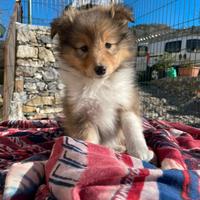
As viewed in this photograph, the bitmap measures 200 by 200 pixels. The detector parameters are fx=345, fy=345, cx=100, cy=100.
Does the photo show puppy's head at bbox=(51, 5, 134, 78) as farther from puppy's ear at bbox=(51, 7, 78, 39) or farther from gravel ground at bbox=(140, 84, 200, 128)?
gravel ground at bbox=(140, 84, 200, 128)

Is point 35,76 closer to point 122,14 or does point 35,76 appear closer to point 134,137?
point 122,14

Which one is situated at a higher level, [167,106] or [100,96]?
[100,96]

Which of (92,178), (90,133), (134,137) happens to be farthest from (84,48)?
(92,178)

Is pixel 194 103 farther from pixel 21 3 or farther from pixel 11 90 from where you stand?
pixel 21 3

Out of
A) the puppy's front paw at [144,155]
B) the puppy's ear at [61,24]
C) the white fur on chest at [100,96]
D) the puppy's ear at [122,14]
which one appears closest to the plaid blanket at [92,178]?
the puppy's front paw at [144,155]

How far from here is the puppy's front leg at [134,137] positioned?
7.19ft

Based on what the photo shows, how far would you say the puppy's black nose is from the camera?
2277 millimetres

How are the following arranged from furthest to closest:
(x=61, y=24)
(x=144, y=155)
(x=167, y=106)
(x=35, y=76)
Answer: (x=35, y=76)
(x=167, y=106)
(x=61, y=24)
(x=144, y=155)

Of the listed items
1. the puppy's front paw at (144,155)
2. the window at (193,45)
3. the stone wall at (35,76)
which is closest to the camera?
the puppy's front paw at (144,155)

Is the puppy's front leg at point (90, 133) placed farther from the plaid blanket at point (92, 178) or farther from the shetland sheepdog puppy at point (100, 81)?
the plaid blanket at point (92, 178)

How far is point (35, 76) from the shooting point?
6.79 metres

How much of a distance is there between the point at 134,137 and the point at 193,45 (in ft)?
9.89

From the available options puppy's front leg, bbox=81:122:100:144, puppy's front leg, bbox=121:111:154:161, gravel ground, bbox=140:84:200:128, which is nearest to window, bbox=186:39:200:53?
gravel ground, bbox=140:84:200:128

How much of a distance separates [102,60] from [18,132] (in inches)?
50.5
